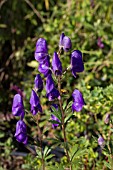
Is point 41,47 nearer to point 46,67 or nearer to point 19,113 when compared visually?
point 46,67

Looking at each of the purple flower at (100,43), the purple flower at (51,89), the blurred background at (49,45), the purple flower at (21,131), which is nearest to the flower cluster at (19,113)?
the purple flower at (21,131)

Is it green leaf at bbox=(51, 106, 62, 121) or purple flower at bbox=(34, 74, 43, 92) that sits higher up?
purple flower at bbox=(34, 74, 43, 92)

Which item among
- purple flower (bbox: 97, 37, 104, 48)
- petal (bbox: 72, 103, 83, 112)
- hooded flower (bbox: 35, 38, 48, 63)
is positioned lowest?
petal (bbox: 72, 103, 83, 112)

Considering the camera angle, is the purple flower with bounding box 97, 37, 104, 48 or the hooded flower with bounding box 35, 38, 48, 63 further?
the purple flower with bounding box 97, 37, 104, 48

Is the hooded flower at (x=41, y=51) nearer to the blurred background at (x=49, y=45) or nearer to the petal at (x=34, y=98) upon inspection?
the petal at (x=34, y=98)

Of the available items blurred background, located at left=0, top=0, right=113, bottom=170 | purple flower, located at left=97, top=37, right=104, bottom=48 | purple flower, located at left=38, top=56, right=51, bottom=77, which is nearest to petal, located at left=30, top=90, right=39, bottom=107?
purple flower, located at left=38, top=56, right=51, bottom=77

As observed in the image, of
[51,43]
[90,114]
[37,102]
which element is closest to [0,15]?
[51,43]

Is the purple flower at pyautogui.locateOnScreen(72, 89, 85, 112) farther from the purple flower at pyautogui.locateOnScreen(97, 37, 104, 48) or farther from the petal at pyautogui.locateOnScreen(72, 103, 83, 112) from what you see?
the purple flower at pyautogui.locateOnScreen(97, 37, 104, 48)

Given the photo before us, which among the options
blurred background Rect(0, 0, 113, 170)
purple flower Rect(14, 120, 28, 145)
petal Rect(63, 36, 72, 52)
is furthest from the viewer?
blurred background Rect(0, 0, 113, 170)
